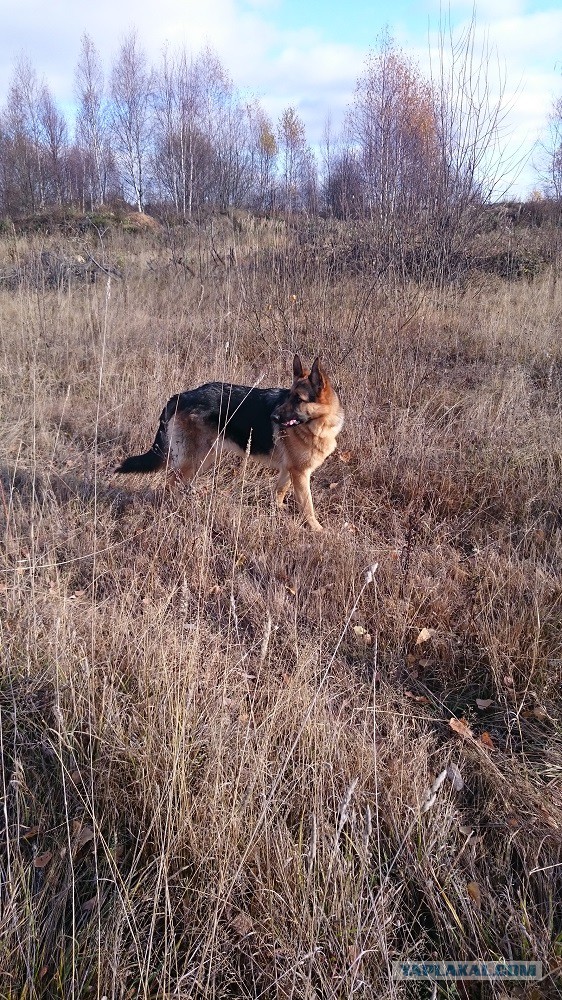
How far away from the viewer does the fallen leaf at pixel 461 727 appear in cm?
218

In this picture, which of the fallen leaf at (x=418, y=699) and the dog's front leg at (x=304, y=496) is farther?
the dog's front leg at (x=304, y=496)

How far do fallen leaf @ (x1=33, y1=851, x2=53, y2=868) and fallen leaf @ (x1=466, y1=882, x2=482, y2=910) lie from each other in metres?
1.25

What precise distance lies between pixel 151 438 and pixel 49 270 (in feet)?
19.7

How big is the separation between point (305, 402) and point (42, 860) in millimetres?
3214

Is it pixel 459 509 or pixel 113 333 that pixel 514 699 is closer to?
pixel 459 509

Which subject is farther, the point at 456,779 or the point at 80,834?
the point at 456,779

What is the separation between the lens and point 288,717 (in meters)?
1.93

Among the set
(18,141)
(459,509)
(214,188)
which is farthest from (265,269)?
(18,141)

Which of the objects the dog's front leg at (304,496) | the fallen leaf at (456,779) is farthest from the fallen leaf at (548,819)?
the dog's front leg at (304,496)

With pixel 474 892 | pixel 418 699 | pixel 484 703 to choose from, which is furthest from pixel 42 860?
pixel 484 703

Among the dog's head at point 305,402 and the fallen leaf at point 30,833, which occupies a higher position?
the dog's head at point 305,402

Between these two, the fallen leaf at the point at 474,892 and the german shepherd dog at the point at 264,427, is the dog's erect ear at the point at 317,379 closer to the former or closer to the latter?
the german shepherd dog at the point at 264,427

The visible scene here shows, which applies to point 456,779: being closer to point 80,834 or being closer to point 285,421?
point 80,834

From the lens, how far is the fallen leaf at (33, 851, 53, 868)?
1.60 meters
